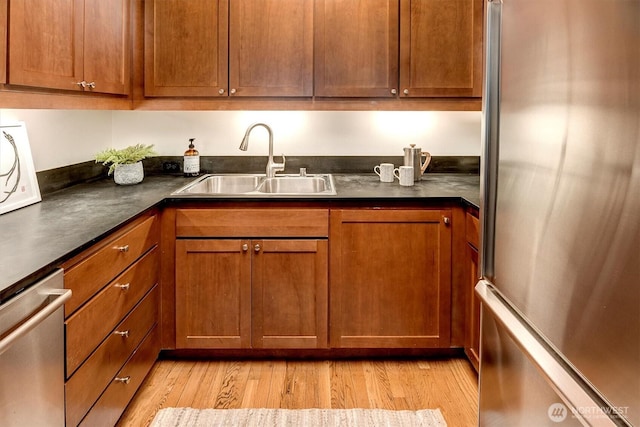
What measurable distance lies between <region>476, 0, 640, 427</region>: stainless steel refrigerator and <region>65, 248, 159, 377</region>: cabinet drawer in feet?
3.78

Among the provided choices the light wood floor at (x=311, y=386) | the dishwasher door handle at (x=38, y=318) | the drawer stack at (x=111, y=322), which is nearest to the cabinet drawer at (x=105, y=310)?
the drawer stack at (x=111, y=322)

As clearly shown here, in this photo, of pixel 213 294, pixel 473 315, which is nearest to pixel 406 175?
pixel 473 315

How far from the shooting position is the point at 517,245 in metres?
1.29

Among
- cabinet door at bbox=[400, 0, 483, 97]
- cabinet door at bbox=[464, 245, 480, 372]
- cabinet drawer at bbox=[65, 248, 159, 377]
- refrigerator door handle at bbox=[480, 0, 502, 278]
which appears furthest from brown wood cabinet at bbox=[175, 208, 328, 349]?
refrigerator door handle at bbox=[480, 0, 502, 278]

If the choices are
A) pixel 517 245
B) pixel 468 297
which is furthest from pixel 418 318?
pixel 517 245

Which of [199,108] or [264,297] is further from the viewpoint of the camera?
[199,108]

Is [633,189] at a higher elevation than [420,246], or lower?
higher

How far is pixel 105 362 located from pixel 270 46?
5.90 feet

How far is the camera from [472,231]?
2543 millimetres

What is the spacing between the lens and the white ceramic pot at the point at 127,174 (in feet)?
9.67

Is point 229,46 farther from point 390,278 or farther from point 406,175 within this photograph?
point 390,278

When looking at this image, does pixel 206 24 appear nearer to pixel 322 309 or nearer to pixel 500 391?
pixel 322 309

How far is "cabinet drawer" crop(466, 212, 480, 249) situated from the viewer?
247cm

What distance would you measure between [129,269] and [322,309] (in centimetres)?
95
